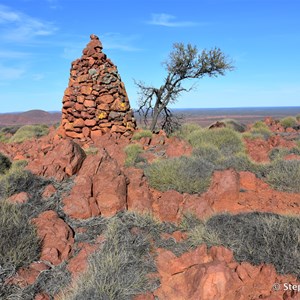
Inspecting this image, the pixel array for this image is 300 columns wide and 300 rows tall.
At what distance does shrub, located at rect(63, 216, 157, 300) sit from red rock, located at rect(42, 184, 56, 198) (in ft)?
6.21

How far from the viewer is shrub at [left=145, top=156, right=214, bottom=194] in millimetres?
6305

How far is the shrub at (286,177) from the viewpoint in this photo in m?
6.45

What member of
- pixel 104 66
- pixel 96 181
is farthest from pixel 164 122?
pixel 96 181

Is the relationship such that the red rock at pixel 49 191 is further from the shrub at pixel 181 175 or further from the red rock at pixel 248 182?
the red rock at pixel 248 182

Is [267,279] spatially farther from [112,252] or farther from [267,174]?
[267,174]

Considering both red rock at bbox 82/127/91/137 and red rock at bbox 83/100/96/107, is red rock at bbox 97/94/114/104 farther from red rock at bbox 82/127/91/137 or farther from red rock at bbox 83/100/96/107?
red rock at bbox 82/127/91/137

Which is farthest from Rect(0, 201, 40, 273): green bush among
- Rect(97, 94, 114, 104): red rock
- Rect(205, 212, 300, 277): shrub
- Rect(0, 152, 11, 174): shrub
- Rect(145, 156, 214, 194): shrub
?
Rect(97, 94, 114, 104): red rock

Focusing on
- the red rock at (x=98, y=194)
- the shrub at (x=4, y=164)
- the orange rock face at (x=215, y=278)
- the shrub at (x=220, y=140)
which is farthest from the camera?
the shrub at (x=220, y=140)

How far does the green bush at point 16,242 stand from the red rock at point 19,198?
2.07 ft

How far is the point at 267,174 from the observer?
7.30m

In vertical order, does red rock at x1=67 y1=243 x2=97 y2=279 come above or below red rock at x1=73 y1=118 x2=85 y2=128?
below

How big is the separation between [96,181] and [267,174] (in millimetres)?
3828

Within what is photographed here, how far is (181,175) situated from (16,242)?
11.1 ft

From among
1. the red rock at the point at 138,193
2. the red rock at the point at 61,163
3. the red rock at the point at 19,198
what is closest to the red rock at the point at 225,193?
the red rock at the point at 138,193
